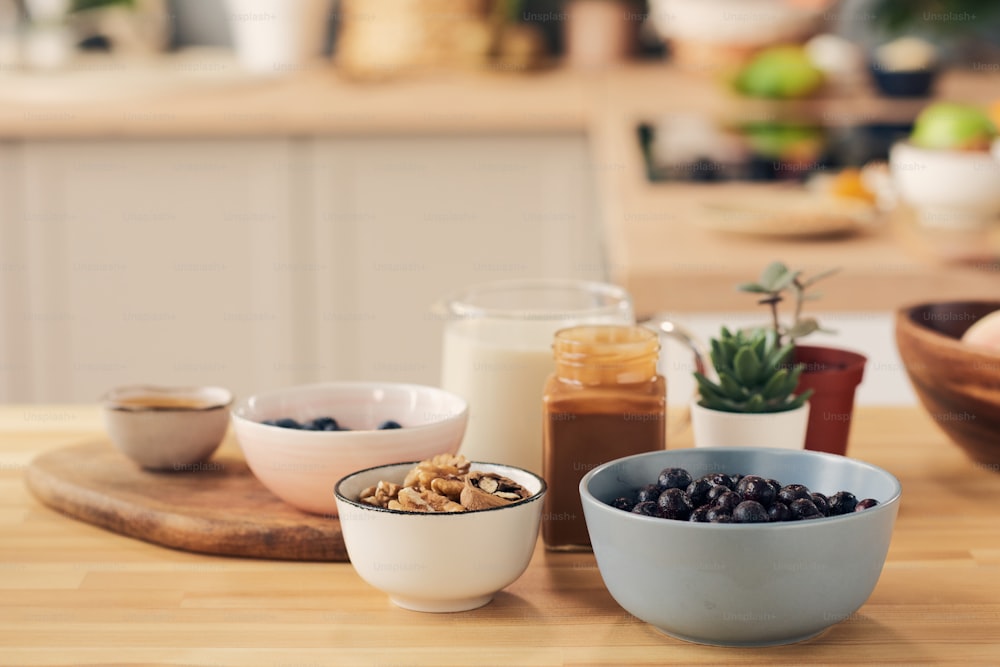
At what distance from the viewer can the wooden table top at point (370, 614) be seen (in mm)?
782

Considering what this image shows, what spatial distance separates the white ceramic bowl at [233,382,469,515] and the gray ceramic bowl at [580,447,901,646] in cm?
20

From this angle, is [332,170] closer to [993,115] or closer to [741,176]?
[741,176]

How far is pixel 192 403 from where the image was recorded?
1122 mm

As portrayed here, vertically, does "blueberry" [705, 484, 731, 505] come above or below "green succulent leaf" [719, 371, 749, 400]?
below

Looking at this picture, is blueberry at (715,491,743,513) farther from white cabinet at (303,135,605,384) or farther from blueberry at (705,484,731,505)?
white cabinet at (303,135,605,384)

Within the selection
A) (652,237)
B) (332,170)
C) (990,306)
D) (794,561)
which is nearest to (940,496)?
(990,306)

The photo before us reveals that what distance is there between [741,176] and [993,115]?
49cm

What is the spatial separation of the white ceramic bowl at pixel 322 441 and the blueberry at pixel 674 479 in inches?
7.9

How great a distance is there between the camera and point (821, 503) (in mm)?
795

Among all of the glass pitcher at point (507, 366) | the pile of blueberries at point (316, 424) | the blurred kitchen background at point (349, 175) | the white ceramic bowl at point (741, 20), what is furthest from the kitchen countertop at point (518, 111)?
the pile of blueberries at point (316, 424)

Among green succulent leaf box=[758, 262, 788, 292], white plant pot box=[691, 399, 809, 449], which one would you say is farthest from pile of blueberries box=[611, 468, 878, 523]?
green succulent leaf box=[758, 262, 788, 292]

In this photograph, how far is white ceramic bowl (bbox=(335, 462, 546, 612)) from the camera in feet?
2.62

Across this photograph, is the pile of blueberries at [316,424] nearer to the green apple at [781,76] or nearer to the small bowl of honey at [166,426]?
the small bowl of honey at [166,426]

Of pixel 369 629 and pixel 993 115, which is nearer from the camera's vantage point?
pixel 369 629
